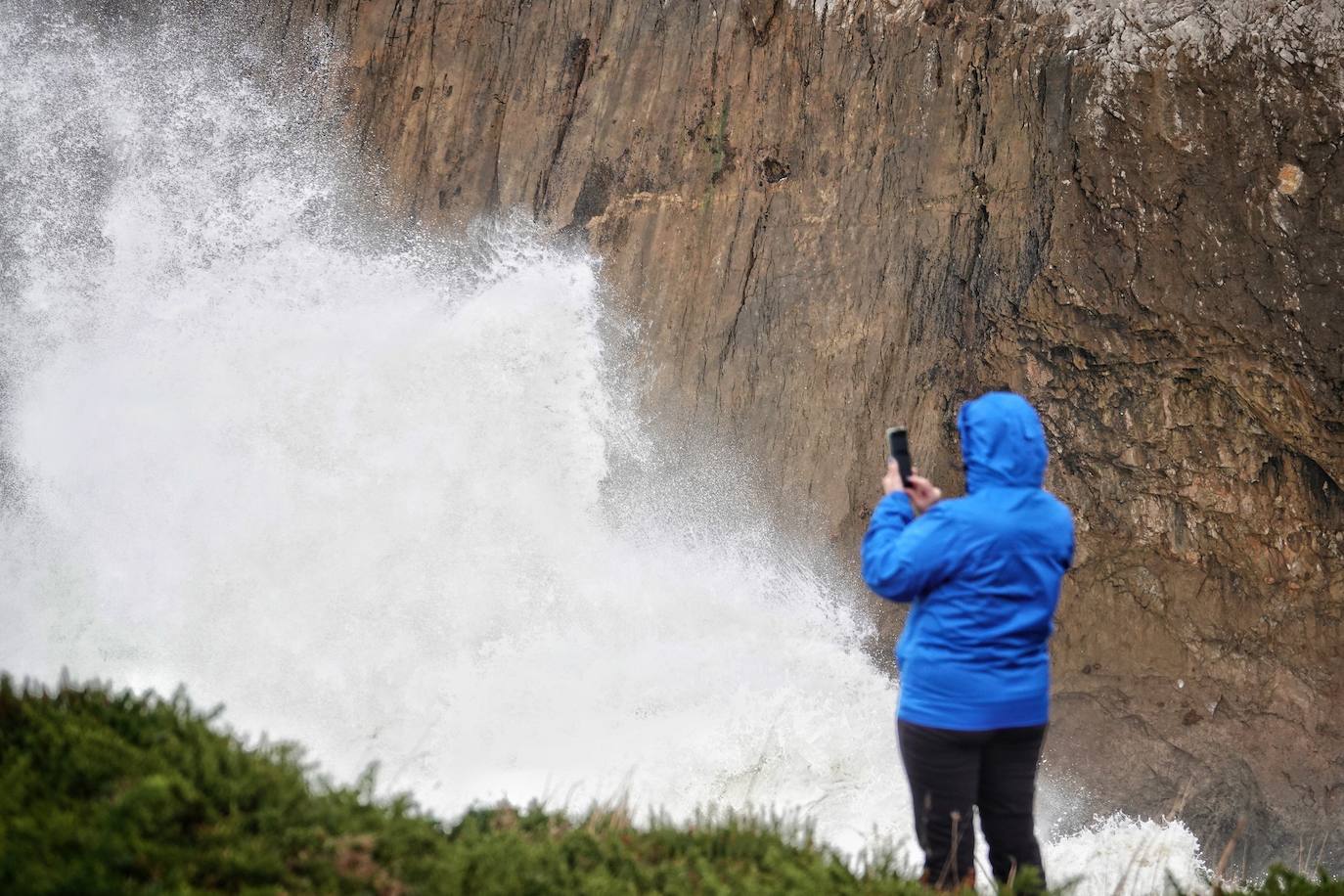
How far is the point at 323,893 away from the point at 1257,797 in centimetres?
677

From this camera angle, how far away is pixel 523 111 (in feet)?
27.2

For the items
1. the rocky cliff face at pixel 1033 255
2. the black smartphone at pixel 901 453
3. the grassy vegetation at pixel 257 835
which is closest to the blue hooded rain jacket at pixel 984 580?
the black smartphone at pixel 901 453

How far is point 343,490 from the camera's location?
788 cm

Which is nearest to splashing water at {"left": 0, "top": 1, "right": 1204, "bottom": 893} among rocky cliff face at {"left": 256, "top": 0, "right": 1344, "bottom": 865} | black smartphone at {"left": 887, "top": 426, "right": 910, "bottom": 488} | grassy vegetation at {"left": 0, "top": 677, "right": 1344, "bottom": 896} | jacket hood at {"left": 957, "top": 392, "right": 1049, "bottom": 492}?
rocky cliff face at {"left": 256, "top": 0, "right": 1344, "bottom": 865}

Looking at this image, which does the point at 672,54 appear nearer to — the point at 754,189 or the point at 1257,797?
the point at 754,189

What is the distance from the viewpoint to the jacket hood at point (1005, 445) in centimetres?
328

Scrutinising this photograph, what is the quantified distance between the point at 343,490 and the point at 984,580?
18.3 ft

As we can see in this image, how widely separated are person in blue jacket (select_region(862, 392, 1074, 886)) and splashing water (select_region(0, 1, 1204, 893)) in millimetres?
3830

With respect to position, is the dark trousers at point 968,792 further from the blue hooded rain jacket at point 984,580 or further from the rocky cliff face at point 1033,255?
the rocky cliff face at point 1033,255

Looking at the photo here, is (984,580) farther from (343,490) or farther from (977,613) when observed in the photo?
(343,490)

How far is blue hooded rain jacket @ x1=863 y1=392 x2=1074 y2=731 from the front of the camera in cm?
323

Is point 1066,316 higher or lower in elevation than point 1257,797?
higher

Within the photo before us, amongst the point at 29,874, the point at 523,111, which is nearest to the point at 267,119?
the point at 523,111

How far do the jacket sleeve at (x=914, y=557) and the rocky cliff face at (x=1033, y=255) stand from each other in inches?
186
